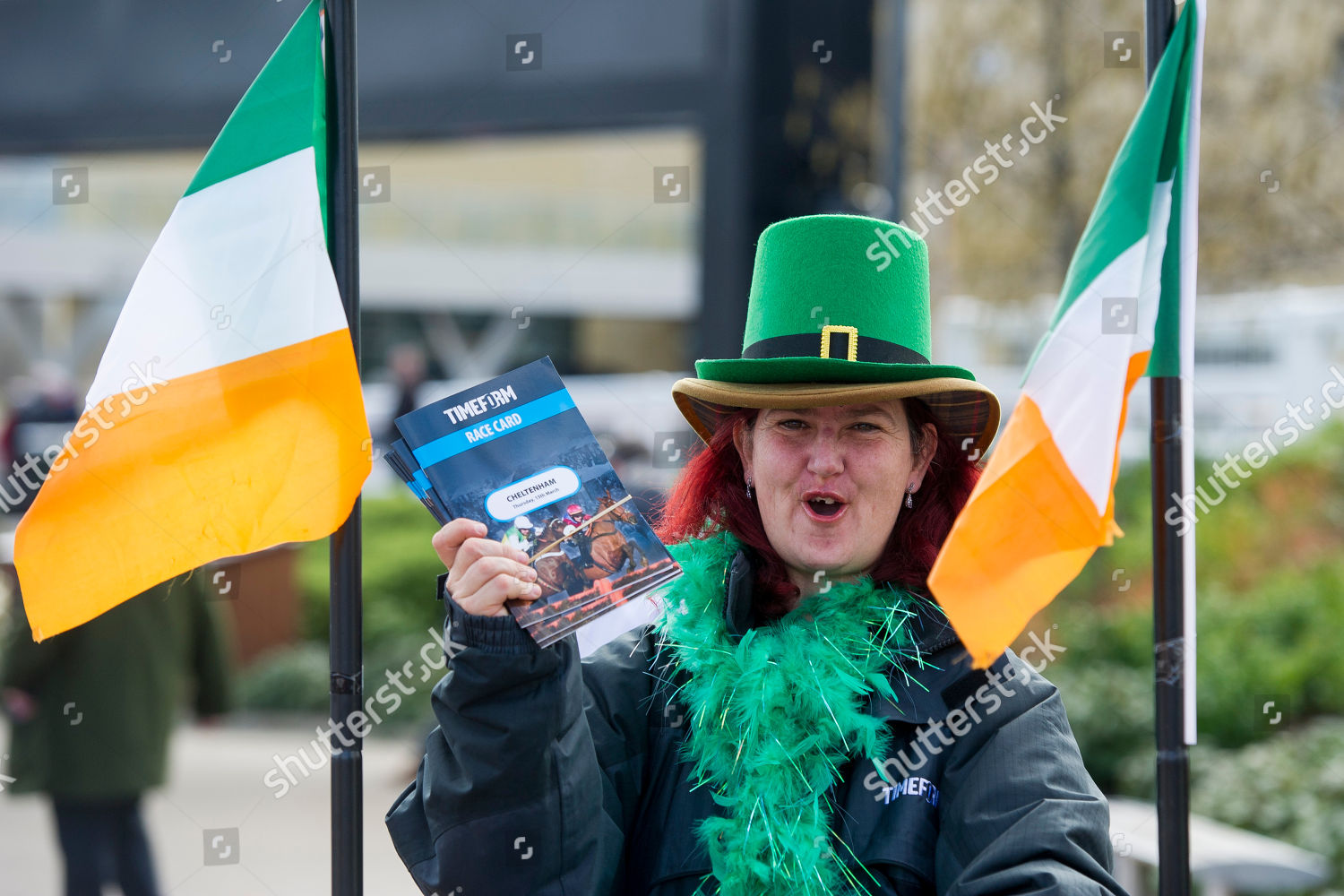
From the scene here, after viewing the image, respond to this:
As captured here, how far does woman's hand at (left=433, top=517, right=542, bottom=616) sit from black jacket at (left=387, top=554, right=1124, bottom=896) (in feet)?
0.10

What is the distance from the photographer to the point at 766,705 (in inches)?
82.0

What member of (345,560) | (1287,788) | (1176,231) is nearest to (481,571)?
(345,560)

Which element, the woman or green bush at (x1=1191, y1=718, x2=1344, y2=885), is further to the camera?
green bush at (x1=1191, y1=718, x2=1344, y2=885)

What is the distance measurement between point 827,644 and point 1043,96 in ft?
24.1

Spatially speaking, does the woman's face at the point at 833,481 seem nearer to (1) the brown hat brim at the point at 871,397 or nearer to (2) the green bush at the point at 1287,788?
(1) the brown hat brim at the point at 871,397

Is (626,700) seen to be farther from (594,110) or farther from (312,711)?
(312,711)

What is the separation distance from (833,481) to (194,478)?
41.1 inches

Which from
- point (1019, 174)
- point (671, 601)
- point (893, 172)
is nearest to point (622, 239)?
point (1019, 174)

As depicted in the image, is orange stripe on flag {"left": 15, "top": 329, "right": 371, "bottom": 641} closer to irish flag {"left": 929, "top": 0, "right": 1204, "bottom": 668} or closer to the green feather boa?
the green feather boa

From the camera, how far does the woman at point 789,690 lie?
1.86 meters

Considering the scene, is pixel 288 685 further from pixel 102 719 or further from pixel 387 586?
pixel 102 719

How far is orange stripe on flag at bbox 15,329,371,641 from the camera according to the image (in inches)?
79.0

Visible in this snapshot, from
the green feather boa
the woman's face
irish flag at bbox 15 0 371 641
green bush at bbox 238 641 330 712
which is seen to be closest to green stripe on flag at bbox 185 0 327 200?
irish flag at bbox 15 0 371 641

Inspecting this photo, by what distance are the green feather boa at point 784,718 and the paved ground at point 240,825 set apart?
3.39 metres
